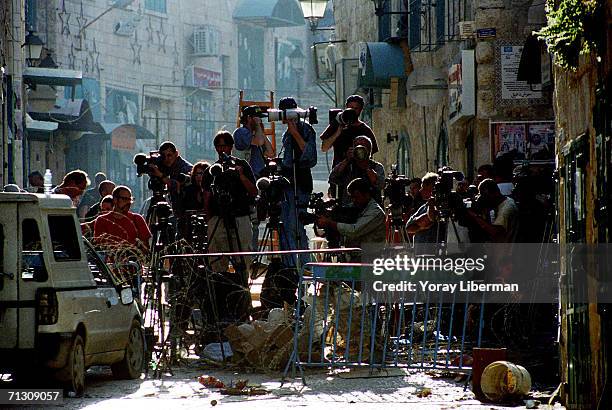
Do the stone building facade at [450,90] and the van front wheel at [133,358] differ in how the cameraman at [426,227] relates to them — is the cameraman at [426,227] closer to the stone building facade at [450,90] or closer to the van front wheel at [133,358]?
the van front wheel at [133,358]

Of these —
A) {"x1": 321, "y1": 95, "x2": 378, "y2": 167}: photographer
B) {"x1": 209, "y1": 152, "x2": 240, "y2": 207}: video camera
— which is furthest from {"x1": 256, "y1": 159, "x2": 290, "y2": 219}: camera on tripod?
{"x1": 321, "y1": 95, "x2": 378, "y2": 167}: photographer

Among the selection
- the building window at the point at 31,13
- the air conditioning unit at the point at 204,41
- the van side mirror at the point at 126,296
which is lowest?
the van side mirror at the point at 126,296

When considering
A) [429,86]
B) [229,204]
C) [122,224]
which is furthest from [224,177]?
[429,86]

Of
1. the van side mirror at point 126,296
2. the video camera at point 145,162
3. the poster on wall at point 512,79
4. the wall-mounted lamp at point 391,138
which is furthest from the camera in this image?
the wall-mounted lamp at point 391,138

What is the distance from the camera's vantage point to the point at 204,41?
219ft

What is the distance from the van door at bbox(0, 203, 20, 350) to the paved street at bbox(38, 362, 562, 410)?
0.62m

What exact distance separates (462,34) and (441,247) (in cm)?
958

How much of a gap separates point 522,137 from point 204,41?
45124 millimetres

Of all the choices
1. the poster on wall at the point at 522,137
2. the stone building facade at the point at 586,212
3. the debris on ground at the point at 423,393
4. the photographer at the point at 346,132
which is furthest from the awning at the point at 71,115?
the stone building facade at the point at 586,212

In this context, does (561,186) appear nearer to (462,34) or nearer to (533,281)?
(533,281)

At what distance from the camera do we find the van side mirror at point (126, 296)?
514 inches

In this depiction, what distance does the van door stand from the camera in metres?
11.4

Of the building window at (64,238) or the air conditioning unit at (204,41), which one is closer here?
the building window at (64,238)

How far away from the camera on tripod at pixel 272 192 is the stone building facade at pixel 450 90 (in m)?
6.97
